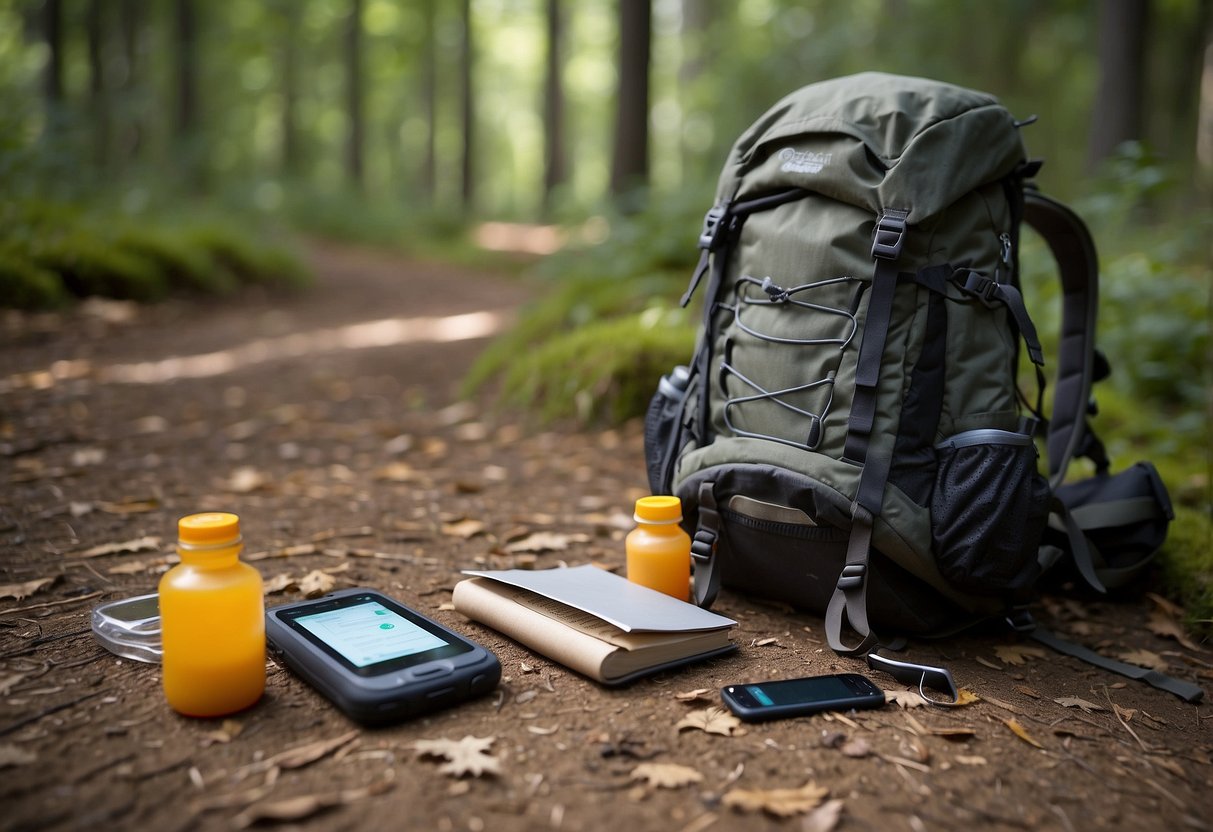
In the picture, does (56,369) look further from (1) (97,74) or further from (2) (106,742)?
(1) (97,74)

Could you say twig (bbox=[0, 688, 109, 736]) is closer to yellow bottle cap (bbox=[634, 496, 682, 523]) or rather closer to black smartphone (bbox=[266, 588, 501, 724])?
black smartphone (bbox=[266, 588, 501, 724])

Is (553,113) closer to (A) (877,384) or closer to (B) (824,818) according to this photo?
(A) (877,384)

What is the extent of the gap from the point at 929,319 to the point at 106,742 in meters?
2.16

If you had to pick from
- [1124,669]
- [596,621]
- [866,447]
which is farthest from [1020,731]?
[596,621]

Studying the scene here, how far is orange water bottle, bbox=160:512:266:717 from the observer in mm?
1699

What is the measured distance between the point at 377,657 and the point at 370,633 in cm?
13

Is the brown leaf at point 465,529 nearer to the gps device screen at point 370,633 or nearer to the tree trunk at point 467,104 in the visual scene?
the gps device screen at point 370,633

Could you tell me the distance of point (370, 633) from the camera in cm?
201

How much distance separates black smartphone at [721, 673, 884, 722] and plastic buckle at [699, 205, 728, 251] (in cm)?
135

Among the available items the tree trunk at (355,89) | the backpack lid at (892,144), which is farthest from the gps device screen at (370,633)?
the tree trunk at (355,89)

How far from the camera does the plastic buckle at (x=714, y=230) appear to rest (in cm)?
265

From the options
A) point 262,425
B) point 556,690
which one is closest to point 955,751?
point 556,690

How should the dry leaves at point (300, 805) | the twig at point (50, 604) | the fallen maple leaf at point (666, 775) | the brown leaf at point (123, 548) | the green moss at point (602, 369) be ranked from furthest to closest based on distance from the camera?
the green moss at point (602, 369) < the brown leaf at point (123, 548) < the twig at point (50, 604) < the fallen maple leaf at point (666, 775) < the dry leaves at point (300, 805)

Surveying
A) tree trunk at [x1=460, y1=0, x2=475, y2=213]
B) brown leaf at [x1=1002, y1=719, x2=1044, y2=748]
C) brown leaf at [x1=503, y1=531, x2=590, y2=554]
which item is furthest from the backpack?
tree trunk at [x1=460, y1=0, x2=475, y2=213]
